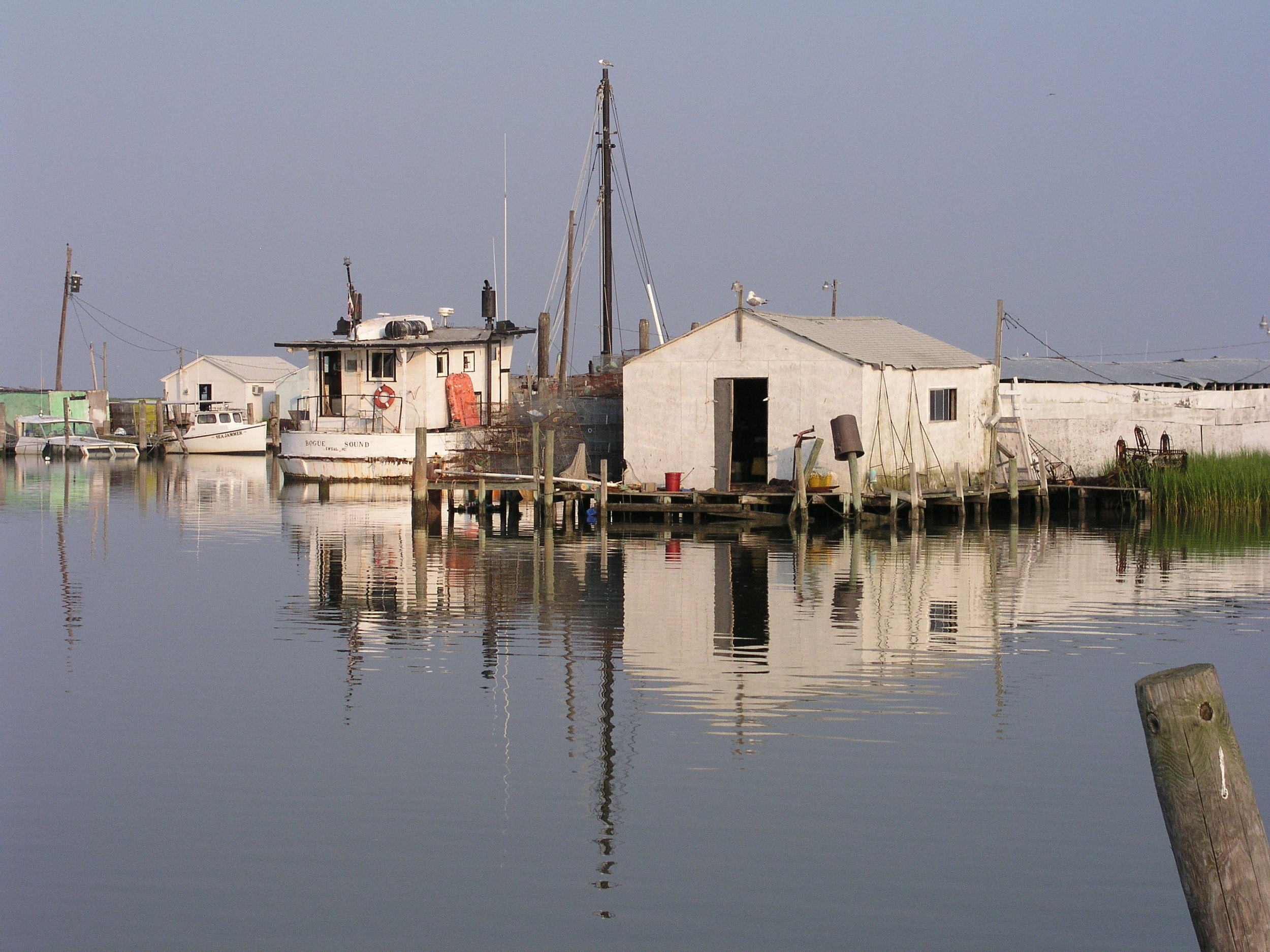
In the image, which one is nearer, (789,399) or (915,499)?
(915,499)

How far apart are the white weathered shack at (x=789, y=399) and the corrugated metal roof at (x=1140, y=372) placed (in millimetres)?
8252

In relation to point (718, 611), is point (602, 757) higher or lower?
lower

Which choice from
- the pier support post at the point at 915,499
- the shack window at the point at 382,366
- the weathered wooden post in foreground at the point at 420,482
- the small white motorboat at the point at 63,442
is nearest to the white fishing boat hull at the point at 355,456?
the shack window at the point at 382,366

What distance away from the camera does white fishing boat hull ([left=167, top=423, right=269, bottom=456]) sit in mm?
66312

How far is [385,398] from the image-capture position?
42.7 metres

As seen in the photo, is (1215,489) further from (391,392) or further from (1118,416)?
(391,392)

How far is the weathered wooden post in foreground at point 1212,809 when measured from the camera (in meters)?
5.06

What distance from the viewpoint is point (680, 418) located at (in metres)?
31.8

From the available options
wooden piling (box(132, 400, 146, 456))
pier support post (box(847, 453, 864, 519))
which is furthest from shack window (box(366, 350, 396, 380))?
wooden piling (box(132, 400, 146, 456))

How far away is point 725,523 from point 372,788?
69.6 feet

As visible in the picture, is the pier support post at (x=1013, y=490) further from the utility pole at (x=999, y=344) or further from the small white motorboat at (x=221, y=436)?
the small white motorboat at (x=221, y=436)

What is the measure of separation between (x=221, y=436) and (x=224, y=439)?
0.77 feet

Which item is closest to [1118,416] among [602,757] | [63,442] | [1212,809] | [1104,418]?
[1104,418]

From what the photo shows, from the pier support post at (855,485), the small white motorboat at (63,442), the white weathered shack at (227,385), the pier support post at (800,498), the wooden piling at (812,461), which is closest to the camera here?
the pier support post at (855,485)
